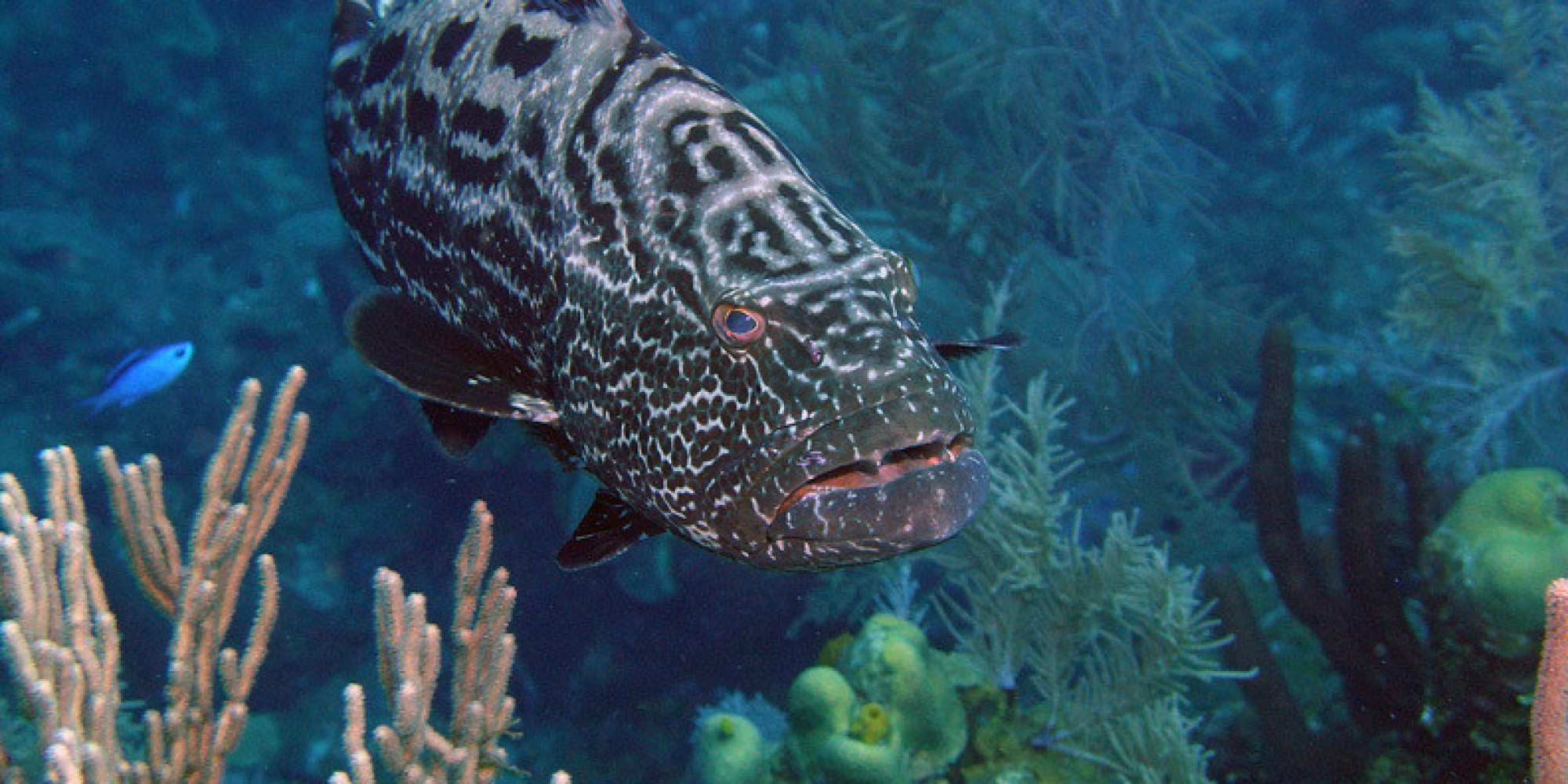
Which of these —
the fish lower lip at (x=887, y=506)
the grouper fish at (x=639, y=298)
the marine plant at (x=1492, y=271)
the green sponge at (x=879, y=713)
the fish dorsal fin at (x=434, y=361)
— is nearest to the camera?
the fish lower lip at (x=887, y=506)

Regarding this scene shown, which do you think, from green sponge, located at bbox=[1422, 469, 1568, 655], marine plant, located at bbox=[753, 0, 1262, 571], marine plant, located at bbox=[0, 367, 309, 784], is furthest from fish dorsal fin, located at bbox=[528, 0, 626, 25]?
marine plant, located at bbox=[753, 0, 1262, 571]

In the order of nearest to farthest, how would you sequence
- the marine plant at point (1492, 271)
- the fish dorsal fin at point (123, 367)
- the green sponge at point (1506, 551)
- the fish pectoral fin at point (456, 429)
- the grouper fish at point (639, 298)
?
the grouper fish at point (639, 298), the fish pectoral fin at point (456, 429), the green sponge at point (1506, 551), the marine plant at point (1492, 271), the fish dorsal fin at point (123, 367)

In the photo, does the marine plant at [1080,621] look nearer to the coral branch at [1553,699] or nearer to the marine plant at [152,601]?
the coral branch at [1553,699]

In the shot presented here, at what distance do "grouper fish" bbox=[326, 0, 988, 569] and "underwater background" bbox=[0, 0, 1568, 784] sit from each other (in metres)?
0.84

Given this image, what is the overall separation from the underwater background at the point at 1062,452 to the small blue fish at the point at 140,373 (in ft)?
0.62

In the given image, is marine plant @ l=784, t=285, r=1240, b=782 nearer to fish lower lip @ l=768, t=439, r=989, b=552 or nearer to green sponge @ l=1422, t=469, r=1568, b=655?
green sponge @ l=1422, t=469, r=1568, b=655

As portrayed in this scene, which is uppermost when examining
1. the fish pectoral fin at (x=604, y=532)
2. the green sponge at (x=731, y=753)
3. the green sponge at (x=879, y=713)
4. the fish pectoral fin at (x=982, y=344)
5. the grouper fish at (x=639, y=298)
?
the fish pectoral fin at (x=982, y=344)

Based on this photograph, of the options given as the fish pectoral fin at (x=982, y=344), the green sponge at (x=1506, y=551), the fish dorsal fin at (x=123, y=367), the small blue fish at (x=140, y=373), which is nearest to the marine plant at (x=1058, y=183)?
the green sponge at (x=1506, y=551)

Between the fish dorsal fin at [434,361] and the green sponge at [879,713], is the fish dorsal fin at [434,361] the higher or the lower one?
the higher one

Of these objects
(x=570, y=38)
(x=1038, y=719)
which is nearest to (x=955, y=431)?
(x=570, y=38)

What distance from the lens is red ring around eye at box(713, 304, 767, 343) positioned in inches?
90.7

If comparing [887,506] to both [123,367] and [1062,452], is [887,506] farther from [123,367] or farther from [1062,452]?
[123,367]

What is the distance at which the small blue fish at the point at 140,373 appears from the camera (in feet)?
27.8

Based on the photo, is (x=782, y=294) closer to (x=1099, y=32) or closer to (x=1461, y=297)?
(x=1461, y=297)
